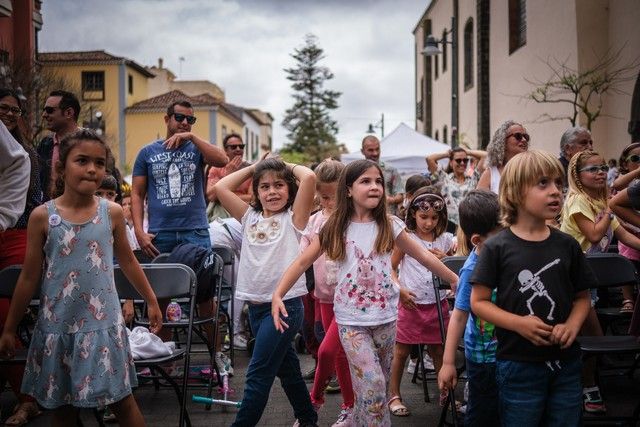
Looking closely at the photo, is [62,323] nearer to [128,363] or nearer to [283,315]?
[128,363]

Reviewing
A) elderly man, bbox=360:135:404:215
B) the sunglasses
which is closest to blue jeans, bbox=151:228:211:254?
the sunglasses

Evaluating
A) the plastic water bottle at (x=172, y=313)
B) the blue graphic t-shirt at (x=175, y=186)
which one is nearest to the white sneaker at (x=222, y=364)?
the plastic water bottle at (x=172, y=313)

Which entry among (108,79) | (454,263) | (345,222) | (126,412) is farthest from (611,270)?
(108,79)

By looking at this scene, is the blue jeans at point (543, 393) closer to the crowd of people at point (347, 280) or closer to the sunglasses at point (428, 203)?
Answer: the crowd of people at point (347, 280)

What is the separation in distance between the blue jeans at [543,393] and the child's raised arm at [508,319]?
0.51 feet

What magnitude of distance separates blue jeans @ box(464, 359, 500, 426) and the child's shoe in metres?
1.76

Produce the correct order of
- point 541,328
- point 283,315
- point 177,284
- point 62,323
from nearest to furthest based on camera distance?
point 541,328 → point 62,323 → point 283,315 → point 177,284

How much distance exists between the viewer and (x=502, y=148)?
704 centimetres

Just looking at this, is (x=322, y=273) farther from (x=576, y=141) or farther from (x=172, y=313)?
(x=576, y=141)

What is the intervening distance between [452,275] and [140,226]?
306 cm

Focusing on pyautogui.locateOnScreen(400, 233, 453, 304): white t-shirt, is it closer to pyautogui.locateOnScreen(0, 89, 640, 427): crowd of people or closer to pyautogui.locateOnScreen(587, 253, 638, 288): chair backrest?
pyautogui.locateOnScreen(0, 89, 640, 427): crowd of people

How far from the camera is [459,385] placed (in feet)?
21.2

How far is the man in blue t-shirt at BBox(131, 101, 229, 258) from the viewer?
6.45 meters

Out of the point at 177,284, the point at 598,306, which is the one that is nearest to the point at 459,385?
the point at 598,306
